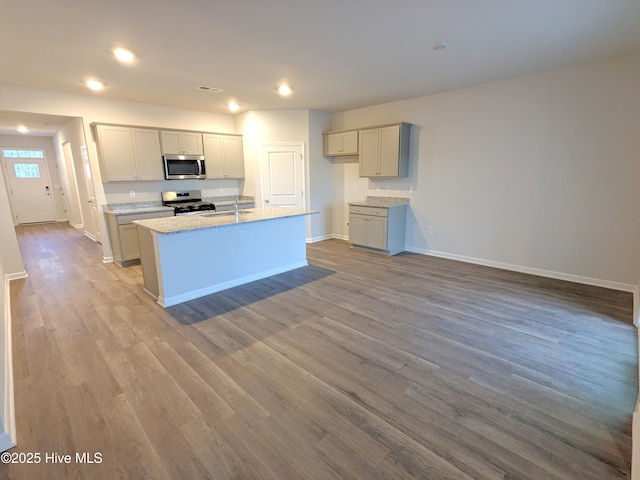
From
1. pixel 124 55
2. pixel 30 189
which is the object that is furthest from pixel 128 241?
pixel 30 189

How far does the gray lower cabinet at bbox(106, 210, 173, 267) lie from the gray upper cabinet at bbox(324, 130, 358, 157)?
3605 millimetres

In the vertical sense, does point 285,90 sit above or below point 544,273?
above

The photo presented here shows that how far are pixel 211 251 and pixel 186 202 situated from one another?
105 inches

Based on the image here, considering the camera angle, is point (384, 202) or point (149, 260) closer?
point (149, 260)

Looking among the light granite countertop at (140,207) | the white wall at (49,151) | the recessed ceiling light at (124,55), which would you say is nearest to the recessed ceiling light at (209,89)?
the recessed ceiling light at (124,55)

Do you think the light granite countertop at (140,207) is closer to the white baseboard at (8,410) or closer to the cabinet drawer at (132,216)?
the cabinet drawer at (132,216)

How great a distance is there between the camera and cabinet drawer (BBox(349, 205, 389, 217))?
5273 mm

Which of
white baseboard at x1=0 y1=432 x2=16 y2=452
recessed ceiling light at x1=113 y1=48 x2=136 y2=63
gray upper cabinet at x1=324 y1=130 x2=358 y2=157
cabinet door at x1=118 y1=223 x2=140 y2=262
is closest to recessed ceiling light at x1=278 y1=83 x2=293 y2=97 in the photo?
gray upper cabinet at x1=324 y1=130 x2=358 y2=157

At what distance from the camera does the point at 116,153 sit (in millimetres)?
4941

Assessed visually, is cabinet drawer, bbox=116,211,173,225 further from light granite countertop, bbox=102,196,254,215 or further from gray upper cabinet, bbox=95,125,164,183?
gray upper cabinet, bbox=95,125,164,183

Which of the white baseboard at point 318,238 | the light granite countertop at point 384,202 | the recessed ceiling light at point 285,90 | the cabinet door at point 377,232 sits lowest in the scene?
the white baseboard at point 318,238

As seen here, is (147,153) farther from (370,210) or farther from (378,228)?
(378,228)

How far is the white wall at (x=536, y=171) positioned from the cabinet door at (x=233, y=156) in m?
2.95

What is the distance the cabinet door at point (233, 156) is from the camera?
6.22 metres
